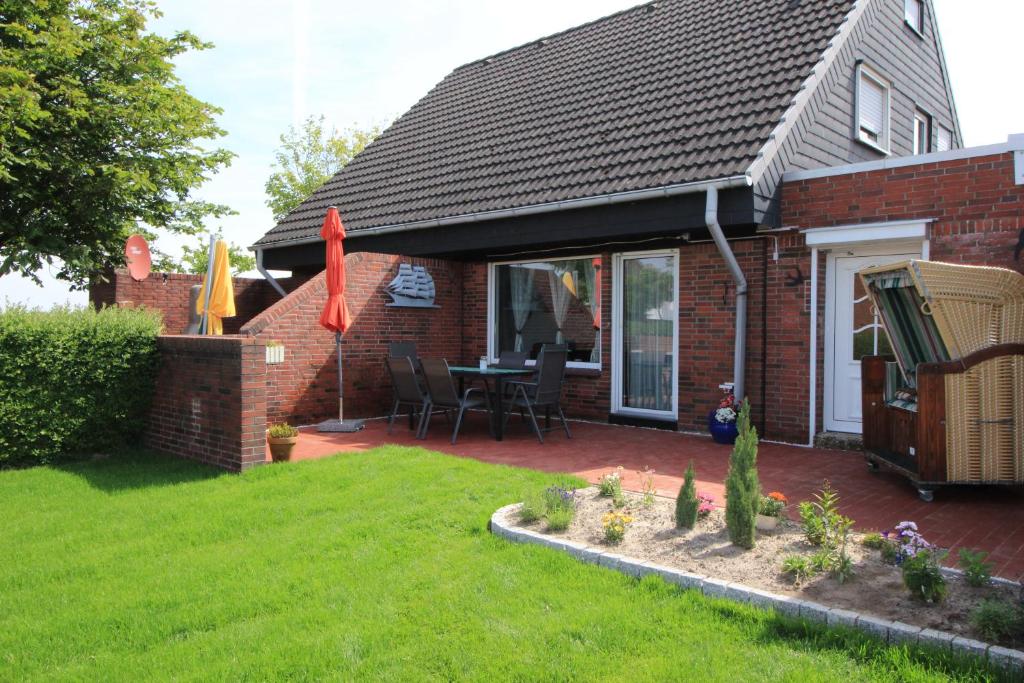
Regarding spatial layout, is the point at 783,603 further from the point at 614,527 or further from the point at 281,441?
the point at 281,441

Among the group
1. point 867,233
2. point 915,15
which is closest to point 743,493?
point 867,233

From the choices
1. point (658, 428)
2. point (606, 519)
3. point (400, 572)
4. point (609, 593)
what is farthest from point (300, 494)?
point (658, 428)

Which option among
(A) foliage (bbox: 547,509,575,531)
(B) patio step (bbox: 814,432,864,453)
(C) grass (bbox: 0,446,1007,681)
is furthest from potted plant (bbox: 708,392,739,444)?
(A) foliage (bbox: 547,509,575,531)

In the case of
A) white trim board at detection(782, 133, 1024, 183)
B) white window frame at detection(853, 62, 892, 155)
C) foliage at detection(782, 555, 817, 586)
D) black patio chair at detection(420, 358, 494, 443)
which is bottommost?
foliage at detection(782, 555, 817, 586)

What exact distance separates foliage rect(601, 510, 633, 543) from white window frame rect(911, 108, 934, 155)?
10652 millimetres

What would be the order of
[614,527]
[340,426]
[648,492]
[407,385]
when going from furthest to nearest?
[340,426] < [407,385] < [648,492] < [614,527]

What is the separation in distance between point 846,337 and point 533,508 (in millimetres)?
5059

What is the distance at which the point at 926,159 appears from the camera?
733cm

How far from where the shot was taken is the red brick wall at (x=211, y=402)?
23.0 feet

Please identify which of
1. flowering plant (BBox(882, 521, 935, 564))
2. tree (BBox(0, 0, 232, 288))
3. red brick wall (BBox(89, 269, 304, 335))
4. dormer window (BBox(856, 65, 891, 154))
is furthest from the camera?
tree (BBox(0, 0, 232, 288))

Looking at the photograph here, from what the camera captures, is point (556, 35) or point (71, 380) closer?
point (71, 380)

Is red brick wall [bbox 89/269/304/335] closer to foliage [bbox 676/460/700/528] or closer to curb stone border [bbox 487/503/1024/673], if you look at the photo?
curb stone border [bbox 487/503/1024/673]

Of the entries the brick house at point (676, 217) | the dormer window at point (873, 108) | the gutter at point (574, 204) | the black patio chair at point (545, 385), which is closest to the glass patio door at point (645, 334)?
the brick house at point (676, 217)

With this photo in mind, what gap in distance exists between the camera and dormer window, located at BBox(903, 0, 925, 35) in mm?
11594
